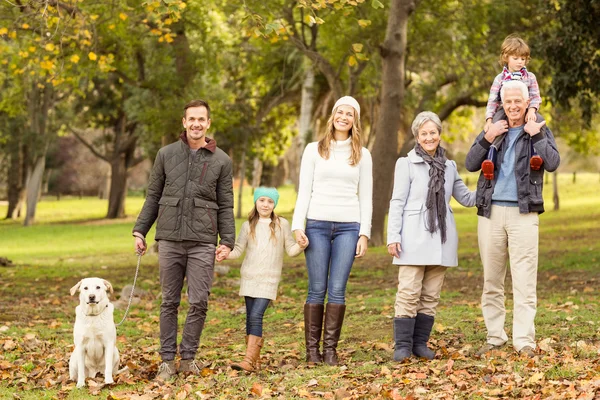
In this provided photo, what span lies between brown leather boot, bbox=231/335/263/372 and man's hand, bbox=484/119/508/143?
274cm

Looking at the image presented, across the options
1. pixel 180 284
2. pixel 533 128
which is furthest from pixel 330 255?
pixel 533 128

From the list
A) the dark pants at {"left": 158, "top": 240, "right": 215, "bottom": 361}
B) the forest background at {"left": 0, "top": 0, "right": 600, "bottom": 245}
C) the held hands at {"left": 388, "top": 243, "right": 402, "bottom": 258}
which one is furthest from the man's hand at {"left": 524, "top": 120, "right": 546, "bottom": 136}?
the forest background at {"left": 0, "top": 0, "right": 600, "bottom": 245}

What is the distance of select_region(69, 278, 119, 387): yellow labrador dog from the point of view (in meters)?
7.62

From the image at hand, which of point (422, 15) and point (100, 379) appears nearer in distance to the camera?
point (100, 379)

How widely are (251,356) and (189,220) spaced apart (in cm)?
140

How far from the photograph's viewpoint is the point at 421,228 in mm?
7891

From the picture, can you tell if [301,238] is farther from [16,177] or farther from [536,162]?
[16,177]

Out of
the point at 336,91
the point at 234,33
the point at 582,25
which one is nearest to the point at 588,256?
the point at 582,25

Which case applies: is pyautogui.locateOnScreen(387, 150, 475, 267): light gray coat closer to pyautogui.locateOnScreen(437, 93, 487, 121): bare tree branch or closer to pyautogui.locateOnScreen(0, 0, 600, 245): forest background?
pyautogui.locateOnScreen(0, 0, 600, 245): forest background

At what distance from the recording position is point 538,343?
328 inches

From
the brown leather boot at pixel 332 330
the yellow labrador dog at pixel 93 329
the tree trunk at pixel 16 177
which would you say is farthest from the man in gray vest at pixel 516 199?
the tree trunk at pixel 16 177

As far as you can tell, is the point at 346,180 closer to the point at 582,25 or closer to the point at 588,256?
the point at 582,25

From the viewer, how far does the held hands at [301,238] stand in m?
7.95

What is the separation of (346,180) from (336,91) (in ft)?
56.8
